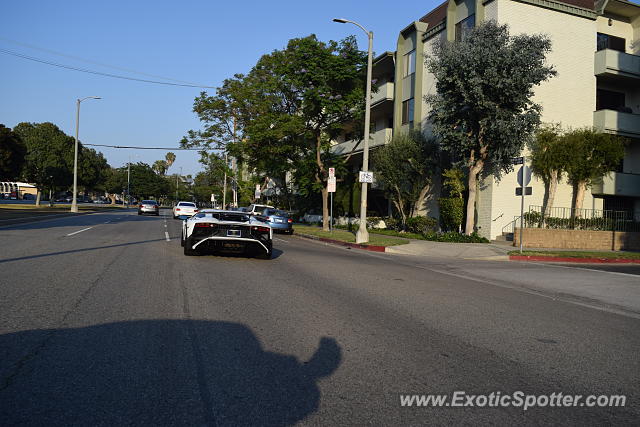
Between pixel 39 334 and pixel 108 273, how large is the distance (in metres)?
4.39

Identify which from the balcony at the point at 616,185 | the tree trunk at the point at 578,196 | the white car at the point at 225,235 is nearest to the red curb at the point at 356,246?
the white car at the point at 225,235

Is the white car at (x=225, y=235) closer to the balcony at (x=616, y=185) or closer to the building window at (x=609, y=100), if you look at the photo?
the balcony at (x=616, y=185)

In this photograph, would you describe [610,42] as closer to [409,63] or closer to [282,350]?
[409,63]

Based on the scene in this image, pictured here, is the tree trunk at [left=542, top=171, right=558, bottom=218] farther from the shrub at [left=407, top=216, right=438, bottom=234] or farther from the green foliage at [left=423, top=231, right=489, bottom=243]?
the shrub at [left=407, top=216, right=438, bottom=234]

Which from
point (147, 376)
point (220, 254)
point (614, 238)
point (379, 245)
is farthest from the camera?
point (614, 238)

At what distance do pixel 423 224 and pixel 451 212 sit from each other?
6.24ft

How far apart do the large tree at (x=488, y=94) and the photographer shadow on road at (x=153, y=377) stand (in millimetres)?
17480

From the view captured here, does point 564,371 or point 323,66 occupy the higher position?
point 323,66

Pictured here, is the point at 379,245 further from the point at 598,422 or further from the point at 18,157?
the point at 18,157

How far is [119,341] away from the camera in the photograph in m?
5.09

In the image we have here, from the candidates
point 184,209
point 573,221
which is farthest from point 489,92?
point 184,209

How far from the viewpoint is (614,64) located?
81.8 feet

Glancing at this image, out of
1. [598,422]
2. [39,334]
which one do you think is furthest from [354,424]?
[39,334]

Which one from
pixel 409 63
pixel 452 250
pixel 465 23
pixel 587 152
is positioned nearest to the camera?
pixel 452 250
